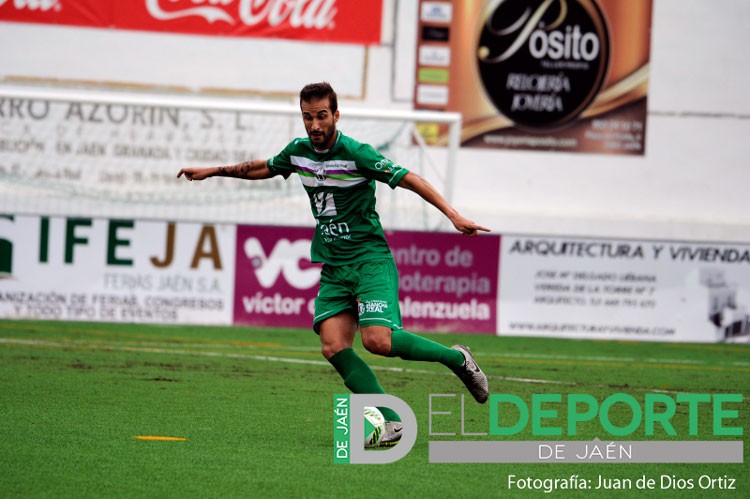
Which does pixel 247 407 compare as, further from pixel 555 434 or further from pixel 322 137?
pixel 322 137

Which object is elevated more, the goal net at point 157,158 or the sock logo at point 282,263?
the goal net at point 157,158

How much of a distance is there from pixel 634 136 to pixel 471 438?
50.3 ft

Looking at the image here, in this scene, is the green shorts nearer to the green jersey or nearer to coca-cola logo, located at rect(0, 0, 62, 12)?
the green jersey

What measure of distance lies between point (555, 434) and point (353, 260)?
1517mm

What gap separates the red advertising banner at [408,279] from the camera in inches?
602

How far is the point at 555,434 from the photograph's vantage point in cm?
713

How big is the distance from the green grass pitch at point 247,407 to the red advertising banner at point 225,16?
6.93 m

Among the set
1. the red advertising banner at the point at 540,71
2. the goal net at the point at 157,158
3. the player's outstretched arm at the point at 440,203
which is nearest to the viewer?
the player's outstretched arm at the point at 440,203

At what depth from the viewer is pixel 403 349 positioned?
6883mm

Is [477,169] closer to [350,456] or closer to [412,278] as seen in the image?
[412,278]

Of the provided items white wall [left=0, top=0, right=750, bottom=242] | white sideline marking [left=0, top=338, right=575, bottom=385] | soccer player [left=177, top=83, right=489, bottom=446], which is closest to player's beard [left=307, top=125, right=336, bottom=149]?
soccer player [left=177, top=83, right=489, bottom=446]

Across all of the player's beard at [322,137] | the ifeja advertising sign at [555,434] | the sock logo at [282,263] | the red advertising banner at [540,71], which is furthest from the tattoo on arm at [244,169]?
the red advertising banner at [540,71]
